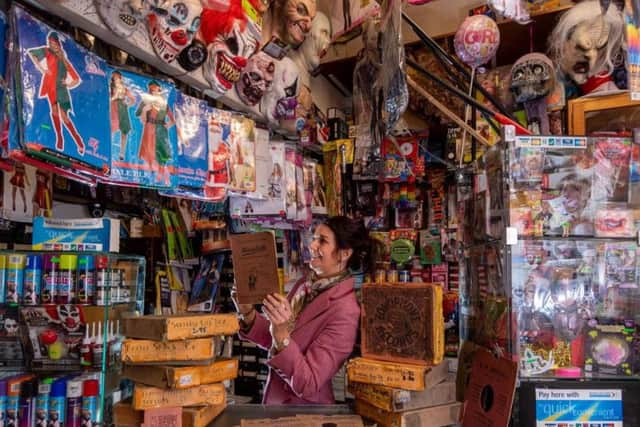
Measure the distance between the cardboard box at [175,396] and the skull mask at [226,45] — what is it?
1422 millimetres

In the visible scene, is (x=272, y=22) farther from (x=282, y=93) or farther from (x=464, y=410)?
(x=464, y=410)

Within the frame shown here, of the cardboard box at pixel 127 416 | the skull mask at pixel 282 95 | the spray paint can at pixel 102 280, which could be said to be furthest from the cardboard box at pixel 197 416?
the skull mask at pixel 282 95

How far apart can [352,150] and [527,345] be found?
2.17m

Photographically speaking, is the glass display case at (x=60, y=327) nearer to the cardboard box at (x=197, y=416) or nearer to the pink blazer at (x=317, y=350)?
the cardboard box at (x=197, y=416)

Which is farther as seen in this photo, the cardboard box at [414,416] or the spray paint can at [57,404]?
the spray paint can at [57,404]

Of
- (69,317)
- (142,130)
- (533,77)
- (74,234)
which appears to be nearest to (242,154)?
(142,130)

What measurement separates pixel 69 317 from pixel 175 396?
2.01ft

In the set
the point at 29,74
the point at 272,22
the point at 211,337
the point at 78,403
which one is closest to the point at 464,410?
the point at 211,337

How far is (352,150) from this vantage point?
3.75 metres

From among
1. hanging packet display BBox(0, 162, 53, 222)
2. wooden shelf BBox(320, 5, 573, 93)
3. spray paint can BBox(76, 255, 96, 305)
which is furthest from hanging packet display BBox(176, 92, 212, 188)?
wooden shelf BBox(320, 5, 573, 93)

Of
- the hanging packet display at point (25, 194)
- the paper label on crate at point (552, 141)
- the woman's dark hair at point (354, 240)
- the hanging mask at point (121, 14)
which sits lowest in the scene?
the woman's dark hair at point (354, 240)

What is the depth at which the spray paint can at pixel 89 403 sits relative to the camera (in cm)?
192

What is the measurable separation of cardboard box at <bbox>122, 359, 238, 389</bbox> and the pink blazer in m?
0.21

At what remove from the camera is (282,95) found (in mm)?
3016
